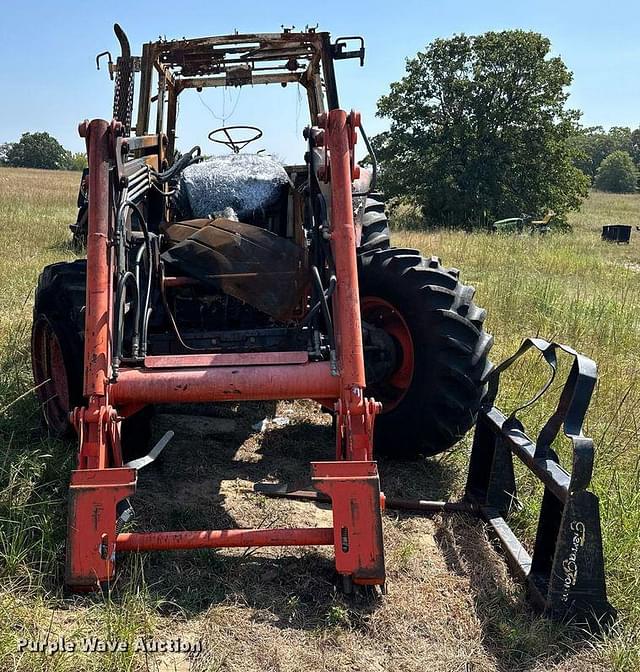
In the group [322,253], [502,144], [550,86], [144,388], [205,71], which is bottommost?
[144,388]

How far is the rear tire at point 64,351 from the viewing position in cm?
335

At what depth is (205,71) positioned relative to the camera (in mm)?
4656

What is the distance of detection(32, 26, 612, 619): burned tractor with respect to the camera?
2330 mm

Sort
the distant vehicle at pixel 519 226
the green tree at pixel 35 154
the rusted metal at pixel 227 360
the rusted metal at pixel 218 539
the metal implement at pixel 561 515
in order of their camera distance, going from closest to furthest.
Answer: the metal implement at pixel 561 515 → the rusted metal at pixel 218 539 → the rusted metal at pixel 227 360 → the distant vehicle at pixel 519 226 → the green tree at pixel 35 154

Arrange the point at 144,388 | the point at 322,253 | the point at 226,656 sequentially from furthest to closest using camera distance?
the point at 322,253
the point at 144,388
the point at 226,656

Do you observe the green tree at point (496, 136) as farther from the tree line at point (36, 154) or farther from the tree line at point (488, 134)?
the tree line at point (36, 154)

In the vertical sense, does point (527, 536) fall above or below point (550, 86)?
below

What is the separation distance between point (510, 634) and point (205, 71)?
160 inches

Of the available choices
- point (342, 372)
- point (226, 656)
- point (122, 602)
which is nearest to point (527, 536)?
point (342, 372)

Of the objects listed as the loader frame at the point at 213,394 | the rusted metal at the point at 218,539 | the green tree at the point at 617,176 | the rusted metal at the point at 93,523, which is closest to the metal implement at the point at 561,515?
the loader frame at the point at 213,394

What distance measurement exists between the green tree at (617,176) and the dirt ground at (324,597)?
53589 mm

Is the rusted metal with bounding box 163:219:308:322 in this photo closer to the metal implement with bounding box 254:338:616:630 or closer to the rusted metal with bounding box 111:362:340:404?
the rusted metal with bounding box 111:362:340:404

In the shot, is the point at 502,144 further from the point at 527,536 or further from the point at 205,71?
the point at 527,536

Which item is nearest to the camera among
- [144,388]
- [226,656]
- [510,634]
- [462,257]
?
[226,656]
